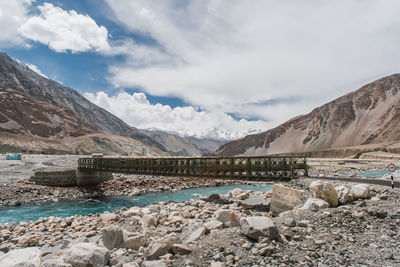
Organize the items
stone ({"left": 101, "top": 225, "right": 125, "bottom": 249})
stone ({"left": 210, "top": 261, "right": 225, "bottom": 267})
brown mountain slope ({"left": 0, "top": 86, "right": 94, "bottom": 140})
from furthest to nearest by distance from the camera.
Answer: brown mountain slope ({"left": 0, "top": 86, "right": 94, "bottom": 140}), stone ({"left": 101, "top": 225, "right": 125, "bottom": 249}), stone ({"left": 210, "top": 261, "right": 225, "bottom": 267})

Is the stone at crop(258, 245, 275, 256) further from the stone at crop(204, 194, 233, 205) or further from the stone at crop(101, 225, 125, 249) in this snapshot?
the stone at crop(204, 194, 233, 205)

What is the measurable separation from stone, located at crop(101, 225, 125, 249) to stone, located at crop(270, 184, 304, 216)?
30.3 feet

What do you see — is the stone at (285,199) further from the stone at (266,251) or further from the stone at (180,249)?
the stone at (180,249)

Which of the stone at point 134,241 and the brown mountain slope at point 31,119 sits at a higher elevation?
the brown mountain slope at point 31,119

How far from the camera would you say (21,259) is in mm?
6230

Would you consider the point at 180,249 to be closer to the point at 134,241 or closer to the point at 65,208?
the point at 134,241

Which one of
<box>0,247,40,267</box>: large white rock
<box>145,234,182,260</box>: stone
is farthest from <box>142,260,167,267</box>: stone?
<box>0,247,40,267</box>: large white rock

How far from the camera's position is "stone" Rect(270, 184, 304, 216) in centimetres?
1334

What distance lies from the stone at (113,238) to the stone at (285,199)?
9.22 metres

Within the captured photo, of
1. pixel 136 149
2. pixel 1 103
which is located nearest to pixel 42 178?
pixel 136 149

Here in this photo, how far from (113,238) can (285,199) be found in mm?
9869

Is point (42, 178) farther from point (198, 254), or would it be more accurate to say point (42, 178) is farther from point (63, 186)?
point (198, 254)

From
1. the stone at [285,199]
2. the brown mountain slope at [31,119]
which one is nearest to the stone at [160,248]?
the stone at [285,199]

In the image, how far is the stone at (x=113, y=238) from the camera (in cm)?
808
